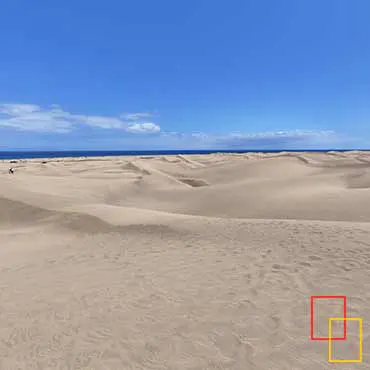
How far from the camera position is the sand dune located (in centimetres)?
385

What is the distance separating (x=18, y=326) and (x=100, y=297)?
1.27m

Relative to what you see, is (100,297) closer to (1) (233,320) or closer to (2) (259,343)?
(1) (233,320)

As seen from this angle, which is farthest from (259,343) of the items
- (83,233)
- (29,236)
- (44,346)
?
(29,236)

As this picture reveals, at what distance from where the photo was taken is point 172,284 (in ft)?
18.8

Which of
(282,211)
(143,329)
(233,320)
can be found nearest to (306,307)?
(233,320)

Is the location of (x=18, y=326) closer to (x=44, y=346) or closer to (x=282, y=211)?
(x=44, y=346)

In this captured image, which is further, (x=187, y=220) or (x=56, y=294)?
(x=187, y=220)

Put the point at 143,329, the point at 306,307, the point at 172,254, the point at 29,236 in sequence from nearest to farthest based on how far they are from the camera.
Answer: the point at 143,329 → the point at 306,307 → the point at 172,254 → the point at 29,236

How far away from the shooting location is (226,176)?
81.9ft

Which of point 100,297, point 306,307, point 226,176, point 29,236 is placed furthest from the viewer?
point 226,176

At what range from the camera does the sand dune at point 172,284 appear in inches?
151

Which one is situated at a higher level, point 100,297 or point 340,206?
point 340,206

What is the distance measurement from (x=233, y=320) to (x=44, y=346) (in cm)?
252

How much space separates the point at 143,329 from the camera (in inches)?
171
